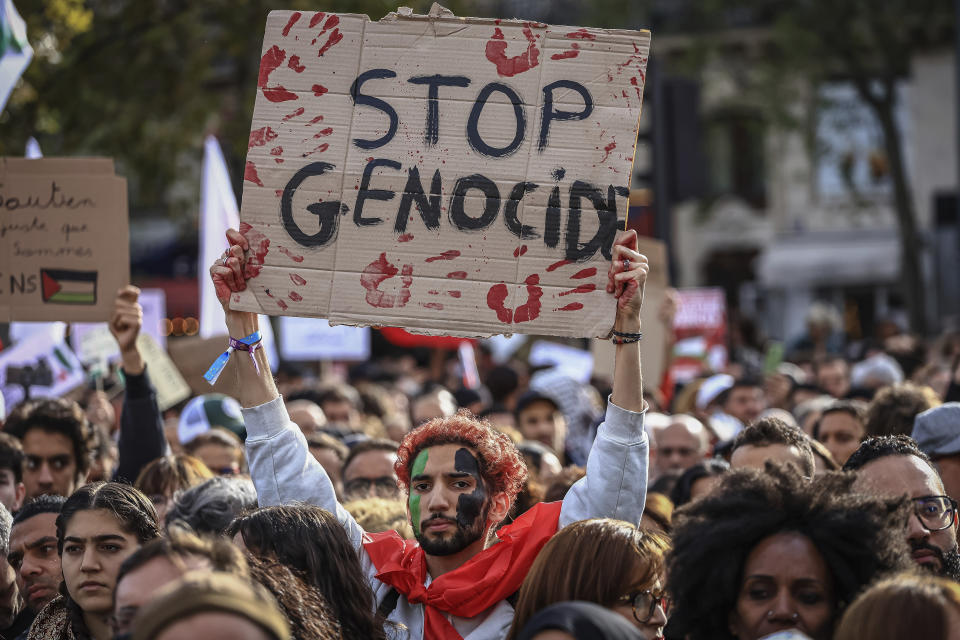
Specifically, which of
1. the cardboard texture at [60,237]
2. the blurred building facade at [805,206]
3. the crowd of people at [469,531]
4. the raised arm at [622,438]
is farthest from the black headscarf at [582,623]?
the blurred building facade at [805,206]

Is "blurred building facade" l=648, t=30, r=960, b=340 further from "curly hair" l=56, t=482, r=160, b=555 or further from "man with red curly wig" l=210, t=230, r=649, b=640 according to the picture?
"curly hair" l=56, t=482, r=160, b=555

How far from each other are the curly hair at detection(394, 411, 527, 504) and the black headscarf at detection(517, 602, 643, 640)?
1.36m

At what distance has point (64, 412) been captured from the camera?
5824 millimetres

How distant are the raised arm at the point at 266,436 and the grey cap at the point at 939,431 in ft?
7.42

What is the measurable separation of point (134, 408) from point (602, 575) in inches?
107

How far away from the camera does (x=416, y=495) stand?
400 centimetres

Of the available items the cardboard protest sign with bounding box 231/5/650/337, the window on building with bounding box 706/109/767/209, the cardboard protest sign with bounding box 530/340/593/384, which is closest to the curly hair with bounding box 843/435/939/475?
the cardboard protest sign with bounding box 231/5/650/337

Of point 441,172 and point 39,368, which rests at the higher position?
point 441,172

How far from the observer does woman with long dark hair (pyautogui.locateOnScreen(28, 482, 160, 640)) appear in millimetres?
3713

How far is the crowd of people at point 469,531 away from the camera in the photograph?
2.94m

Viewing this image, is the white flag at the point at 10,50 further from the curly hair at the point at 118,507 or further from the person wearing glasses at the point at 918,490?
the person wearing glasses at the point at 918,490

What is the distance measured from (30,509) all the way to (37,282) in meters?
1.48

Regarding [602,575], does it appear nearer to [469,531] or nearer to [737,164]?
[469,531]

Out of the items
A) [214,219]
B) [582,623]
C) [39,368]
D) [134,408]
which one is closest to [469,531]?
[582,623]
